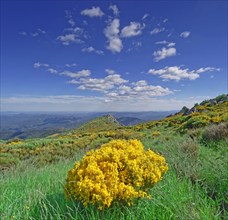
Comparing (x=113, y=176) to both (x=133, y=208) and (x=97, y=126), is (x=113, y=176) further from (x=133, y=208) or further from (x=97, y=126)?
(x=97, y=126)

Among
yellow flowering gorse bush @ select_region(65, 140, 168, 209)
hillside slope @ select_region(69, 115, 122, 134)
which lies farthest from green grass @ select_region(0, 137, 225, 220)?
hillside slope @ select_region(69, 115, 122, 134)

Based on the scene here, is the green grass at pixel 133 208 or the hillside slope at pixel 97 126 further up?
the green grass at pixel 133 208

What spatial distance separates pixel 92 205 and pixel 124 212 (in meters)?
0.49

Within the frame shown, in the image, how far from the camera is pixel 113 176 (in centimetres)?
342

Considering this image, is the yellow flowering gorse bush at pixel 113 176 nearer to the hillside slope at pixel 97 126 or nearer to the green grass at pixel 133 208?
the green grass at pixel 133 208

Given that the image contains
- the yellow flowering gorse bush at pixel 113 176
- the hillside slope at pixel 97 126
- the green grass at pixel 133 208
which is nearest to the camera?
the green grass at pixel 133 208

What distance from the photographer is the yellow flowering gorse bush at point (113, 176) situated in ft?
10.5

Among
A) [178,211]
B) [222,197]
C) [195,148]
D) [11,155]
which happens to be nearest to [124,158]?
[178,211]

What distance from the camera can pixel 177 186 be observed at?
13.5ft

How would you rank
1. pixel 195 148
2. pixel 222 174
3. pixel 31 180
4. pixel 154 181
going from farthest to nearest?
pixel 195 148 < pixel 31 180 < pixel 222 174 < pixel 154 181

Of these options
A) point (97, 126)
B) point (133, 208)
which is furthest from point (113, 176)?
point (97, 126)

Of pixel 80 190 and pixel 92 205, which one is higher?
pixel 80 190

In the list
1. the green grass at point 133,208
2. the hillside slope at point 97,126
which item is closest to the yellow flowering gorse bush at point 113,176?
the green grass at point 133,208

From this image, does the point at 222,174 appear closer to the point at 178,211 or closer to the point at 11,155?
the point at 178,211
